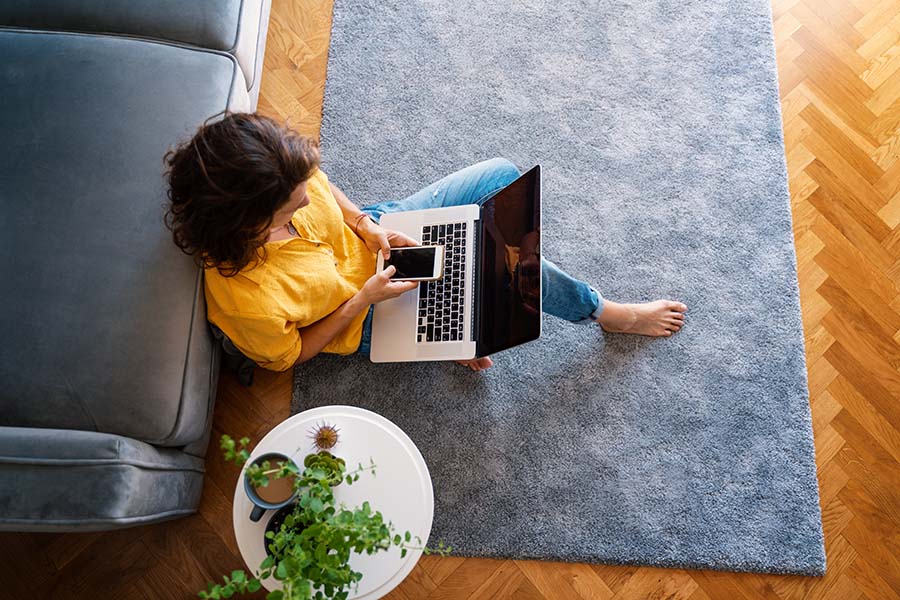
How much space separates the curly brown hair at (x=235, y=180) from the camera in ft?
3.51

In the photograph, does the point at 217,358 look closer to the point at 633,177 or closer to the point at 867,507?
the point at 633,177

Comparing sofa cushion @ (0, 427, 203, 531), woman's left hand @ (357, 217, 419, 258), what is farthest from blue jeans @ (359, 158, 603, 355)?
sofa cushion @ (0, 427, 203, 531)

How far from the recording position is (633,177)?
1.83m

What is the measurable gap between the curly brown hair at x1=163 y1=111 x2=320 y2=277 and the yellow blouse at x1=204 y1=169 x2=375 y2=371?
115 millimetres

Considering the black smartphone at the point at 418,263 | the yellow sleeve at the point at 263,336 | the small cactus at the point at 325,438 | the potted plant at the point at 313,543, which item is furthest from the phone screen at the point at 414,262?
the potted plant at the point at 313,543

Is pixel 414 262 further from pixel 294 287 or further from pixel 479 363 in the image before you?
pixel 479 363

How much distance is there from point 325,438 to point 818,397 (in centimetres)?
124

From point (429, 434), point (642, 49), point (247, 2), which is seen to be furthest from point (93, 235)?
point (642, 49)

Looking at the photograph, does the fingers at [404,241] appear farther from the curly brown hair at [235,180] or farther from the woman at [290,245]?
the curly brown hair at [235,180]

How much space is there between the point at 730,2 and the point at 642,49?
0.32 meters

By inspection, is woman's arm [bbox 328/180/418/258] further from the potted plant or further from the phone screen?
the potted plant

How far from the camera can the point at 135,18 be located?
153 cm

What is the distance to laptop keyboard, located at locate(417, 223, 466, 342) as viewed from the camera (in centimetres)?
145

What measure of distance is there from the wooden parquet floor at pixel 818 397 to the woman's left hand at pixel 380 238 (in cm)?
51
